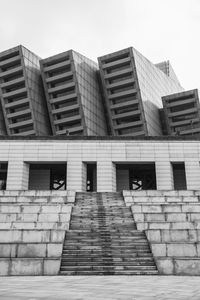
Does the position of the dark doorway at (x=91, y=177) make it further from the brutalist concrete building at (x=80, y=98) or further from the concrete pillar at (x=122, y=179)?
the brutalist concrete building at (x=80, y=98)

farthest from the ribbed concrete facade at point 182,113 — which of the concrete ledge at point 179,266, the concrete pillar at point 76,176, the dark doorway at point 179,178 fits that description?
the concrete ledge at point 179,266

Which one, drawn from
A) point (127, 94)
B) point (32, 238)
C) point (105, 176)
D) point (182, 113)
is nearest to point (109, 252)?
point (32, 238)

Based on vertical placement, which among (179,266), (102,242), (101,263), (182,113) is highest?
(182,113)

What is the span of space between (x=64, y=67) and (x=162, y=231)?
61588 millimetres

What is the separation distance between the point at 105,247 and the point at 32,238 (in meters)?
2.88

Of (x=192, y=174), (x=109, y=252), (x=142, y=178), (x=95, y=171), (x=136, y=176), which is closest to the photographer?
(x=109, y=252)

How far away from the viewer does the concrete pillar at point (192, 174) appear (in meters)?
29.5

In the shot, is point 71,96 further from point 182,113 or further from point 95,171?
point 95,171

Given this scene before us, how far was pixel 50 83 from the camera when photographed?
70.8 metres

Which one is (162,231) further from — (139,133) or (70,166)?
(139,133)

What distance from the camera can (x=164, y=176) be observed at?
3008 centimetres

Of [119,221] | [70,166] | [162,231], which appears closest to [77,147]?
[70,166]

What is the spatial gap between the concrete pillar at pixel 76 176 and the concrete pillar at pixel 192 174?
1021 centimetres

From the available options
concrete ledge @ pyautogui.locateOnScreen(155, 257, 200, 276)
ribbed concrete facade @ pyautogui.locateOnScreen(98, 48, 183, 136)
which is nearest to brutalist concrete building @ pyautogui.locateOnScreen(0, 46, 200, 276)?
concrete ledge @ pyautogui.locateOnScreen(155, 257, 200, 276)
